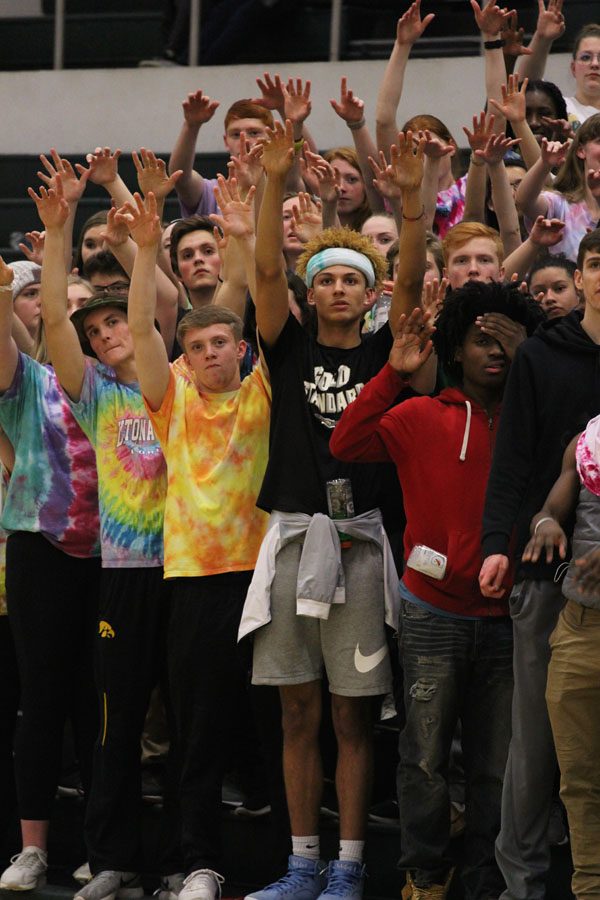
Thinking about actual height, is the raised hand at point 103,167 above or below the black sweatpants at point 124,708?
above

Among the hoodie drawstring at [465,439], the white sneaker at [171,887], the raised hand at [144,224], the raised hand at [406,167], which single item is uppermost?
the raised hand at [406,167]

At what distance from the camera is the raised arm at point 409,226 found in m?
4.81

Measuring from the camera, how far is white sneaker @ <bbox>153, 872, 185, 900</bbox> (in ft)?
16.5

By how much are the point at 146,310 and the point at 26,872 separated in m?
1.75

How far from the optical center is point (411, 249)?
4836 millimetres

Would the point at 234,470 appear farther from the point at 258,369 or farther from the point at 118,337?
the point at 118,337

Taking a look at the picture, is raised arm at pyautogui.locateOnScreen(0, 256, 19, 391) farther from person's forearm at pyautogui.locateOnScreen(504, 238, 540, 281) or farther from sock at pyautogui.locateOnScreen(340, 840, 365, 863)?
sock at pyautogui.locateOnScreen(340, 840, 365, 863)

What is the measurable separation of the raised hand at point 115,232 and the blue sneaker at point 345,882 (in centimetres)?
211

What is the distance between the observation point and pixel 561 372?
4.38 m

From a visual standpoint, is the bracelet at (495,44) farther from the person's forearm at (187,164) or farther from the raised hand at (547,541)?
the raised hand at (547,541)

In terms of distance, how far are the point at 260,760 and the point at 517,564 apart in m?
1.48

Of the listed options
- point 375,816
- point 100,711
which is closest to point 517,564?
point 375,816

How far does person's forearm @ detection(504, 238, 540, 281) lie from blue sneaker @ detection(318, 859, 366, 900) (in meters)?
1.98

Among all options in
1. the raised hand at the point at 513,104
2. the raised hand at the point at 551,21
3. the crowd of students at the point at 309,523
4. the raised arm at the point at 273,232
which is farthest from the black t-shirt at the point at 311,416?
the raised hand at the point at 551,21
